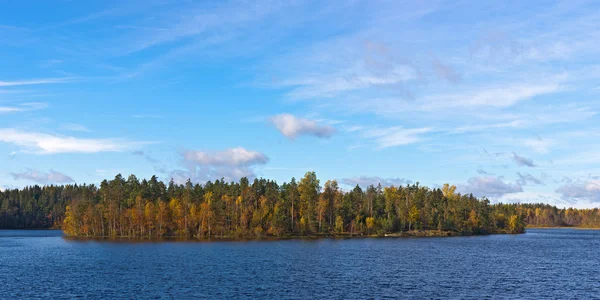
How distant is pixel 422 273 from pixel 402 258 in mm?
27779

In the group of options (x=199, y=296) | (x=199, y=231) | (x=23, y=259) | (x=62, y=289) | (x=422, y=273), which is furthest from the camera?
(x=199, y=231)

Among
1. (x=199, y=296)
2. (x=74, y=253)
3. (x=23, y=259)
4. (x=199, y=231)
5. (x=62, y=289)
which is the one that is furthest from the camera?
(x=199, y=231)

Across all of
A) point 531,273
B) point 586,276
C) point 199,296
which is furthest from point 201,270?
point 586,276

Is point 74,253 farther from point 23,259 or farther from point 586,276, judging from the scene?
Result: point 586,276

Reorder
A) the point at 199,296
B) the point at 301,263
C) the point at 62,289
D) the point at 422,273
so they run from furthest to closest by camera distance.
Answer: the point at 301,263 < the point at 422,273 < the point at 62,289 < the point at 199,296

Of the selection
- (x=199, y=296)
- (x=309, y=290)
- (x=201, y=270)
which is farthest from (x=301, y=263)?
(x=199, y=296)

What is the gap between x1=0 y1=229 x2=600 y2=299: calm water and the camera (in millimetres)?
70375

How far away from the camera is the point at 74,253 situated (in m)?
129

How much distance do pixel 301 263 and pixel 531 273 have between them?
4585cm

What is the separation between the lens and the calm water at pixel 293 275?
70375 millimetres

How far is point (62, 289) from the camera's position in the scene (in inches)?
2837

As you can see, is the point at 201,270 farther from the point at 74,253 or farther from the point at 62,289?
the point at 74,253

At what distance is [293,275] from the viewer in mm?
87188

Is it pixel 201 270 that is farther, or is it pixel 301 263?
pixel 301 263
